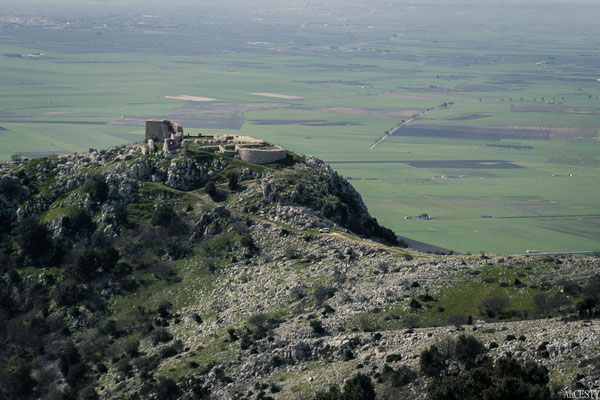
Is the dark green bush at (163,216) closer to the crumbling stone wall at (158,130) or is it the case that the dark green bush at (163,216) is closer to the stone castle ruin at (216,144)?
the stone castle ruin at (216,144)

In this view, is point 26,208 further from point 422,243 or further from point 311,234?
point 422,243

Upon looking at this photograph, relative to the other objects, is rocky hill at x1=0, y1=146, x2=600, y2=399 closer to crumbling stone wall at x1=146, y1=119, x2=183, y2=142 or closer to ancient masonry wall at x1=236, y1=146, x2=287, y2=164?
ancient masonry wall at x1=236, y1=146, x2=287, y2=164

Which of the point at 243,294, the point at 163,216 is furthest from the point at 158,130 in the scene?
the point at 243,294

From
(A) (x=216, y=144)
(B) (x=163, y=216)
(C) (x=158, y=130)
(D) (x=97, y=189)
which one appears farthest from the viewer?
(C) (x=158, y=130)

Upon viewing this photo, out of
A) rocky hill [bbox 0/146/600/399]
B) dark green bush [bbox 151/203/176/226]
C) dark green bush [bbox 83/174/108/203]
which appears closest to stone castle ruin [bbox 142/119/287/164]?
rocky hill [bbox 0/146/600/399]

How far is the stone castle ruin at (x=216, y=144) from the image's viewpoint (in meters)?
129

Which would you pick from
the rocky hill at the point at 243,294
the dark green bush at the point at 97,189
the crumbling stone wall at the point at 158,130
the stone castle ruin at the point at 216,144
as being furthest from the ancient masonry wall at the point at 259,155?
the dark green bush at the point at 97,189

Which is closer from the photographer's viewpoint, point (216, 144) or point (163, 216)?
point (163, 216)

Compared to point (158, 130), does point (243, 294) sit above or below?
below

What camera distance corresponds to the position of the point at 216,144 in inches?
5472

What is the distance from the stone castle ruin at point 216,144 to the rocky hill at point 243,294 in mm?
1830

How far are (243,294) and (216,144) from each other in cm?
4439

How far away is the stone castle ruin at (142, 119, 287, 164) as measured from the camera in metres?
129

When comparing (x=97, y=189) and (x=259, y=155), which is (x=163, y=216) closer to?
(x=97, y=189)
